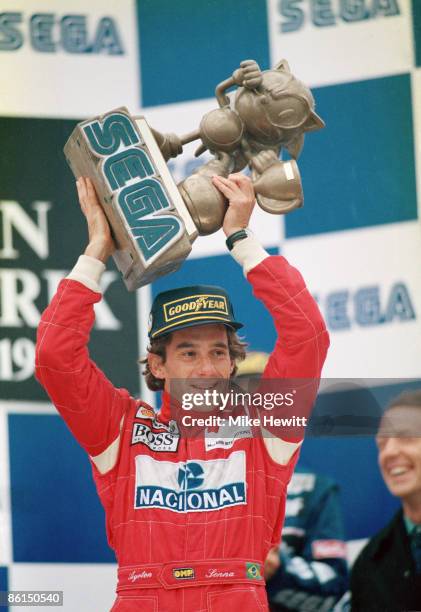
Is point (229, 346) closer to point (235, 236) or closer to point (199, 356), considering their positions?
point (199, 356)

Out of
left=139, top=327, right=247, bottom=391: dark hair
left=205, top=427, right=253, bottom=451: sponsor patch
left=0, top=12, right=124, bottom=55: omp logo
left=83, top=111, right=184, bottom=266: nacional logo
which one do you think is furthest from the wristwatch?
left=0, top=12, right=124, bottom=55: omp logo

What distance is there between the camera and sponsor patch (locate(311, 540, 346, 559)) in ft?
9.93

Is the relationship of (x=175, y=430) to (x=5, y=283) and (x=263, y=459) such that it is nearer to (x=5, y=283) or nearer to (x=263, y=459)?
(x=263, y=459)

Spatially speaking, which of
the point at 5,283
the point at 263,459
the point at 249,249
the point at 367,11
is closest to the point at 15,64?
the point at 5,283

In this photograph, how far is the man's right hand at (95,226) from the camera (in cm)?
239

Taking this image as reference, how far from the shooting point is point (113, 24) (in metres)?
3.31

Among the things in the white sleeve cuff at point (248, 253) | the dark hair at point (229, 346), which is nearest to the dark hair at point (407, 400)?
the dark hair at point (229, 346)

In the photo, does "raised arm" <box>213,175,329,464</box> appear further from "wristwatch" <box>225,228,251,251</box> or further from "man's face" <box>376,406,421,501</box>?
"man's face" <box>376,406,421,501</box>

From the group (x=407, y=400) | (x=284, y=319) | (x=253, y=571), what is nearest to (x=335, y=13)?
(x=407, y=400)

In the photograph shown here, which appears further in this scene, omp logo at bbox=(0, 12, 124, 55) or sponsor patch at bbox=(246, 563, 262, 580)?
omp logo at bbox=(0, 12, 124, 55)

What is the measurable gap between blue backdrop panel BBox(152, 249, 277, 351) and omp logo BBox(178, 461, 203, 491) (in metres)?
0.94

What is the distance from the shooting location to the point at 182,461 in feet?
7.81

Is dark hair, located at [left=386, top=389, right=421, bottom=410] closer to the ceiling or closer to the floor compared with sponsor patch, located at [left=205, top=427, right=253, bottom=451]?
closer to the ceiling

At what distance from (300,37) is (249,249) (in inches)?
46.5
